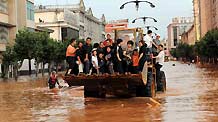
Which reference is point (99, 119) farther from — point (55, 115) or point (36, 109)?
point (36, 109)

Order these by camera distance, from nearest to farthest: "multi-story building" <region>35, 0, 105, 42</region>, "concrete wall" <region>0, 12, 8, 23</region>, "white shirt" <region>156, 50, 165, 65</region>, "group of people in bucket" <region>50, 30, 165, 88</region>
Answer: "group of people in bucket" <region>50, 30, 165, 88</region> → "white shirt" <region>156, 50, 165, 65</region> → "concrete wall" <region>0, 12, 8, 23</region> → "multi-story building" <region>35, 0, 105, 42</region>

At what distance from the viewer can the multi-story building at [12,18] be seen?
69.1 meters

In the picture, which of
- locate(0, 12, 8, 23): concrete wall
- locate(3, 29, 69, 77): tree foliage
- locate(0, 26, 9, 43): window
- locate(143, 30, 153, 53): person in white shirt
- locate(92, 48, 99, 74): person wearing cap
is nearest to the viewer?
locate(92, 48, 99, 74): person wearing cap

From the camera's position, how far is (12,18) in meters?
72.2

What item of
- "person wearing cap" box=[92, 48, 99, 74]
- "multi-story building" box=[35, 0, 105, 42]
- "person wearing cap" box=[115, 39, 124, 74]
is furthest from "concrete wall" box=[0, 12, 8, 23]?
"person wearing cap" box=[115, 39, 124, 74]

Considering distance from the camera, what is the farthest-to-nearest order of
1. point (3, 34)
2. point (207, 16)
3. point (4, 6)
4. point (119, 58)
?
point (207, 16) → point (4, 6) → point (3, 34) → point (119, 58)

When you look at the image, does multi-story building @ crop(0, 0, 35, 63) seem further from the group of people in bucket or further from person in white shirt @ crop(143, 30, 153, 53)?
the group of people in bucket

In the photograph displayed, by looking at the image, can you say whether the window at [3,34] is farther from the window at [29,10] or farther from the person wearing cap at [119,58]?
the person wearing cap at [119,58]

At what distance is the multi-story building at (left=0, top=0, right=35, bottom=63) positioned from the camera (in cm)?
6910

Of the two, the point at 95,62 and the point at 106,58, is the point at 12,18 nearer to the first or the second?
the point at 95,62

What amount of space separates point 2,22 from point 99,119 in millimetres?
55781

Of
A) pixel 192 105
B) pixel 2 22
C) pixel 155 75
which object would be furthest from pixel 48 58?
pixel 192 105

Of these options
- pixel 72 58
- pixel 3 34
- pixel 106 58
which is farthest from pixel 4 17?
pixel 106 58

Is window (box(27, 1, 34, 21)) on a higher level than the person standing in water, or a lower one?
higher
